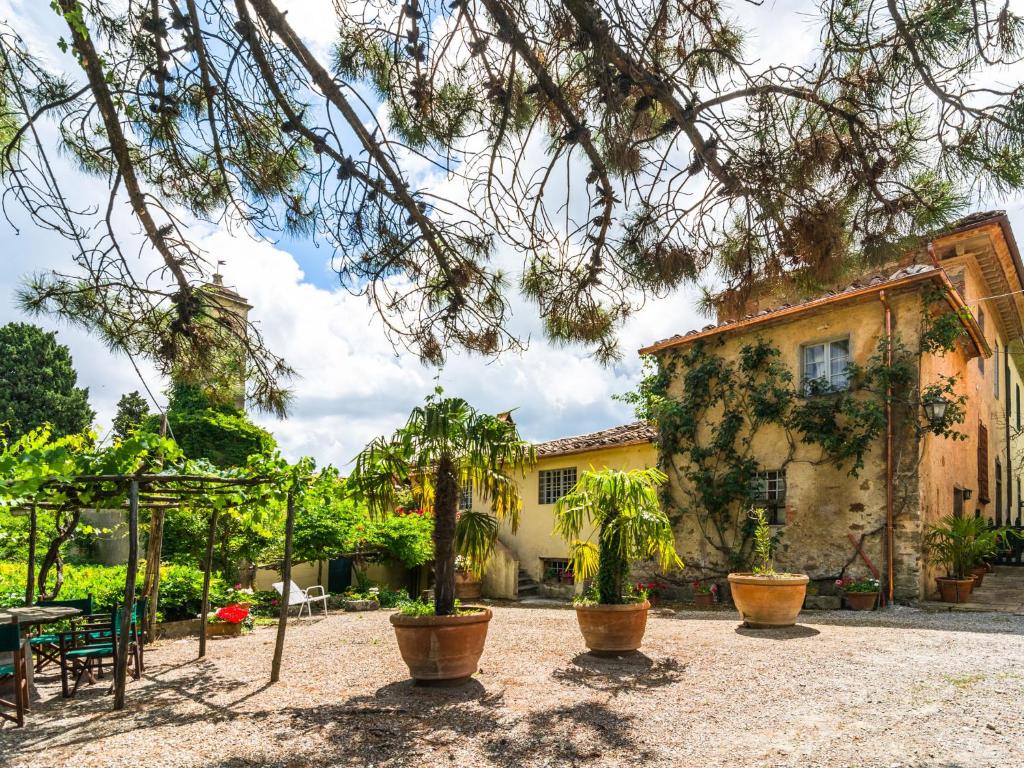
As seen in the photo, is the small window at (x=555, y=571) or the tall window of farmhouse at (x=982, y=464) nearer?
the tall window of farmhouse at (x=982, y=464)

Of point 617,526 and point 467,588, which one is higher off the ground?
point 617,526

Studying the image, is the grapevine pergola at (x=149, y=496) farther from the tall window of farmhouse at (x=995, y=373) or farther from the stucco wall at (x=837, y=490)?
the tall window of farmhouse at (x=995, y=373)

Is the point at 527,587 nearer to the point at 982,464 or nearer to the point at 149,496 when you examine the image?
the point at 982,464

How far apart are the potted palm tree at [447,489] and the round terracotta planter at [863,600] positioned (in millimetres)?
7329

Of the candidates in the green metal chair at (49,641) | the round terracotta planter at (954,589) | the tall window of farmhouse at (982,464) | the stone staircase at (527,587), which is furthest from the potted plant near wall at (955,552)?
the green metal chair at (49,641)

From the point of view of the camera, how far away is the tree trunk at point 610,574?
303 inches

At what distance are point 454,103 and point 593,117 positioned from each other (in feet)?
3.80

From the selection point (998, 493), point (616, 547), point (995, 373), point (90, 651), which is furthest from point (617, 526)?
point (998, 493)

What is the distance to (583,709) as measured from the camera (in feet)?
18.0

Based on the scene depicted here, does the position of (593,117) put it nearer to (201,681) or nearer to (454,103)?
(454,103)

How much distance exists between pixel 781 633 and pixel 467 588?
954 centimetres

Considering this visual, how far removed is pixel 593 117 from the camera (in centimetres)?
457

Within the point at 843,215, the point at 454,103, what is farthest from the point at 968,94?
the point at 454,103

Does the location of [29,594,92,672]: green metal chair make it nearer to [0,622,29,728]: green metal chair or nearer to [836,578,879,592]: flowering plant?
[0,622,29,728]: green metal chair
